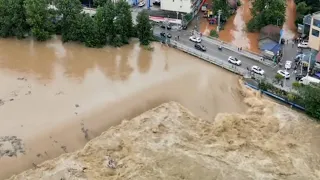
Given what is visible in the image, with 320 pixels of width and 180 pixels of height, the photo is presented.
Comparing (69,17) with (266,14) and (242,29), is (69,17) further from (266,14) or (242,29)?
(266,14)

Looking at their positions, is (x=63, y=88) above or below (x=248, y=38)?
below

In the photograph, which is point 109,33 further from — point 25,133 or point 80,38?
point 25,133

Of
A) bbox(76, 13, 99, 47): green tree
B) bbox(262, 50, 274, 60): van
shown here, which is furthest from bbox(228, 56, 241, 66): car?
bbox(76, 13, 99, 47): green tree

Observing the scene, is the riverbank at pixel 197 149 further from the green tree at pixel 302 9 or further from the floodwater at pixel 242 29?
the green tree at pixel 302 9

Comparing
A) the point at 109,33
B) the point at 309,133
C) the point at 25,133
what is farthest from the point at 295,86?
the point at 25,133

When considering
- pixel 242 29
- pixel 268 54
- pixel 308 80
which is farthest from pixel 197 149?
pixel 242 29

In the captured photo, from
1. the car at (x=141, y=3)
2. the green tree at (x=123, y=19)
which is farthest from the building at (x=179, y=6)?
the green tree at (x=123, y=19)

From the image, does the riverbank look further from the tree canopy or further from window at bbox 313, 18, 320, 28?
the tree canopy
